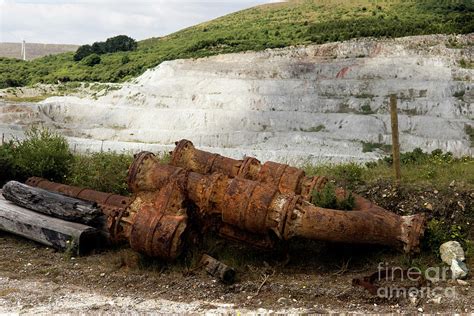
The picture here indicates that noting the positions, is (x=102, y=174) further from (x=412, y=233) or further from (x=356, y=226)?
(x=412, y=233)

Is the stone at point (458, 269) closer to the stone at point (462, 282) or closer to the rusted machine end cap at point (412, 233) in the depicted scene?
the stone at point (462, 282)

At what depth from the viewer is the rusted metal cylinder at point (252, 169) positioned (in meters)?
7.90

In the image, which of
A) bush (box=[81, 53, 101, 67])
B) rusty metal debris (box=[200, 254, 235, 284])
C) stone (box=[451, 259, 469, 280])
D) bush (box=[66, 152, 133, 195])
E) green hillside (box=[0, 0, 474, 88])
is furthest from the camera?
bush (box=[81, 53, 101, 67])

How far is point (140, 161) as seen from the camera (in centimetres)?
820

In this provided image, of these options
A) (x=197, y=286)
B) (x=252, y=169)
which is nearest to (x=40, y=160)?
(x=252, y=169)

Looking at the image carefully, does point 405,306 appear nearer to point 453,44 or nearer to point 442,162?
point 442,162

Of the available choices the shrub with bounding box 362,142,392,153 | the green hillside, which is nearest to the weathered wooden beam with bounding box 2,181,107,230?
the shrub with bounding box 362,142,392,153

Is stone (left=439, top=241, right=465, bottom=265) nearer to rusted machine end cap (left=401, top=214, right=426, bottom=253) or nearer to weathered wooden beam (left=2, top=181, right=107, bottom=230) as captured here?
rusted machine end cap (left=401, top=214, right=426, bottom=253)

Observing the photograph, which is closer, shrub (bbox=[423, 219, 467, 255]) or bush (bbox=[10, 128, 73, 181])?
shrub (bbox=[423, 219, 467, 255])

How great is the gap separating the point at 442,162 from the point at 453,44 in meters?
20.9

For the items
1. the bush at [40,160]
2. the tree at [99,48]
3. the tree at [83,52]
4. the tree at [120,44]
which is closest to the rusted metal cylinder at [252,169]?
the bush at [40,160]

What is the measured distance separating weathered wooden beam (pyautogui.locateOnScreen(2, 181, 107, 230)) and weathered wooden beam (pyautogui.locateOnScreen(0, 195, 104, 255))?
0.09 metres

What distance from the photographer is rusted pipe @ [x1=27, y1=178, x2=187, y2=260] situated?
713 cm

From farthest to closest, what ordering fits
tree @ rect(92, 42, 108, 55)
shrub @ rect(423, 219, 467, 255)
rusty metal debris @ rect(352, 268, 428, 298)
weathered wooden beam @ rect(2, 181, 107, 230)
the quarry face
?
tree @ rect(92, 42, 108, 55)
the quarry face
weathered wooden beam @ rect(2, 181, 107, 230)
shrub @ rect(423, 219, 467, 255)
rusty metal debris @ rect(352, 268, 428, 298)
